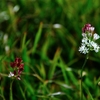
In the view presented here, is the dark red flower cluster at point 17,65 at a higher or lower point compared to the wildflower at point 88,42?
lower

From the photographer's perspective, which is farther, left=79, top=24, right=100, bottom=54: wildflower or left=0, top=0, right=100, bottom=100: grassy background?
left=0, top=0, right=100, bottom=100: grassy background

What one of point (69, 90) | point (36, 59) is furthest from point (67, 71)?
point (36, 59)

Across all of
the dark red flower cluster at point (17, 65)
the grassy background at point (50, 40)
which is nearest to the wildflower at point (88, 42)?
the dark red flower cluster at point (17, 65)

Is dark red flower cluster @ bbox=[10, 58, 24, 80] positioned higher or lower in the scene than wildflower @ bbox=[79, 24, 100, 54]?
lower

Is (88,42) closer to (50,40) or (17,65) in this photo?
(17,65)

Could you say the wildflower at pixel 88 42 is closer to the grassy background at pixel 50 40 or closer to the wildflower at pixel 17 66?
the wildflower at pixel 17 66

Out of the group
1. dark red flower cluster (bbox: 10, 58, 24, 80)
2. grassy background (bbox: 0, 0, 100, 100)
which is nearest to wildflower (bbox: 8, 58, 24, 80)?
dark red flower cluster (bbox: 10, 58, 24, 80)

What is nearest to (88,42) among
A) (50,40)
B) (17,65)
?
(17,65)

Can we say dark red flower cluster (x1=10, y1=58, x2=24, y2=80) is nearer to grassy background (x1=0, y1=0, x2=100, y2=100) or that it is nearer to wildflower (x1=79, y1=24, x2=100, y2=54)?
wildflower (x1=79, y1=24, x2=100, y2=54)

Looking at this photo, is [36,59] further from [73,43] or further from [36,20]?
[36,20]

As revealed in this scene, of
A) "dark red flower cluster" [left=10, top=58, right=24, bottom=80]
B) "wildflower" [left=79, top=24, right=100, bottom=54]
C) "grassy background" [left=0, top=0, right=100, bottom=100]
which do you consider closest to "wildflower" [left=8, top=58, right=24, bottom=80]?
"dark red flower cluster" [left=10, top=58, right=24, bottom=80]
